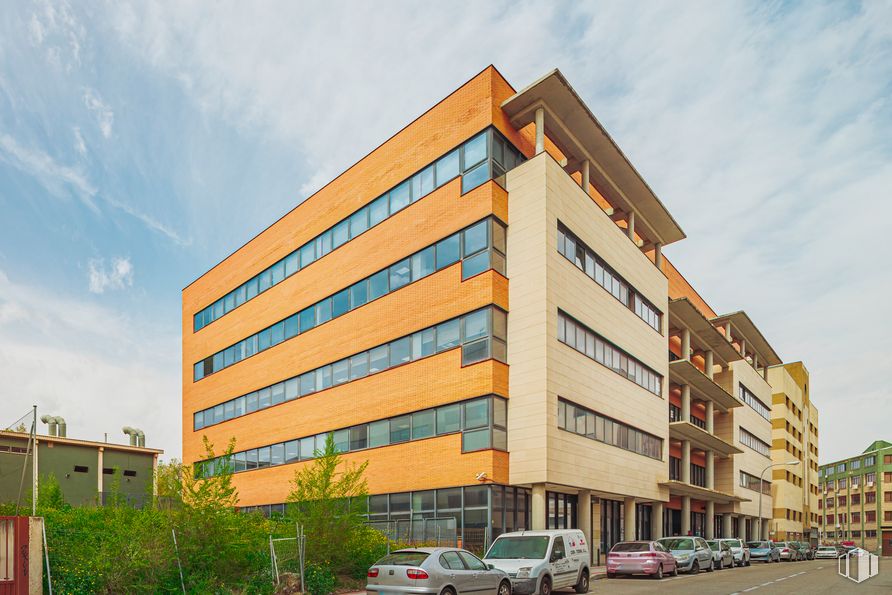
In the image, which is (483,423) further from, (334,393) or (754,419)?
(754,419)

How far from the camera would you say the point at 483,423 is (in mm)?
28359

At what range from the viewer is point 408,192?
33656 mm

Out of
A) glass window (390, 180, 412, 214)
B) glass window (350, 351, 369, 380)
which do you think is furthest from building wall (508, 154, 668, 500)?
glass window (350, 351, 369, 380)

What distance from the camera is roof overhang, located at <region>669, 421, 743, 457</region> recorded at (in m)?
45.2

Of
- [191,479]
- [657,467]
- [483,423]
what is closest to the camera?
[191,479]

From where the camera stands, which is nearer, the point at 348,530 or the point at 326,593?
the point at 326,593

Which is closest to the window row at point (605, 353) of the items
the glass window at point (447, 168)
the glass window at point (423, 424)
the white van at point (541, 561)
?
the glass window at point (423, 424)

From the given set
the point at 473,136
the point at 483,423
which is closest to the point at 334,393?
the point at 483,423

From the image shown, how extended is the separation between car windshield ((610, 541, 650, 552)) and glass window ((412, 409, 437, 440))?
27.0 ft

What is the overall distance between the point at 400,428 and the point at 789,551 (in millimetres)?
39839

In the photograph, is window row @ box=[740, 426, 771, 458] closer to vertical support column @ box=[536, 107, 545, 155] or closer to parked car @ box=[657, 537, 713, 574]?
parked car @ box=[657, 537, 713, 574]

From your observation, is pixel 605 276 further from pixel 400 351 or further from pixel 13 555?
pixel 13 555

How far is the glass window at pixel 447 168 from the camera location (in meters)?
31.4

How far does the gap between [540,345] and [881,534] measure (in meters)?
129
